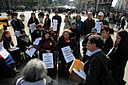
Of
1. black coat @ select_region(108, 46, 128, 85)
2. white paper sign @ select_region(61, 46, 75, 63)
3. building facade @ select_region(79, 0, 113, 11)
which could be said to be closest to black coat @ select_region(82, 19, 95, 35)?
white paper sign @ select_region(61, 46, 75, 63)

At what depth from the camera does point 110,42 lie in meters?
3.35

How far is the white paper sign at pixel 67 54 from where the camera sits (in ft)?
12.3

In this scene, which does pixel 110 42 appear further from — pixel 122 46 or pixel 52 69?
pixel 52 69

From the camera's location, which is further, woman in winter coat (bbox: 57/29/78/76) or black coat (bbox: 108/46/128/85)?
woman in winter coat (bbox: 57/29/78/76)

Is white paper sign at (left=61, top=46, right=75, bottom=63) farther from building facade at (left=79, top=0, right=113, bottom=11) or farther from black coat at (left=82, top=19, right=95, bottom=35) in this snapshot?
building facade at (left=79, top=0, right=113, bottom=11)

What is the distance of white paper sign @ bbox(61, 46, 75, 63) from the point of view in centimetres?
373

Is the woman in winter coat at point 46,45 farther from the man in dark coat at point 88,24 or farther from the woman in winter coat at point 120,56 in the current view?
the man in dark coat at point 88,24

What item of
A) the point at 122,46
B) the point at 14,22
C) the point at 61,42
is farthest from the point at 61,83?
the point at 14,22

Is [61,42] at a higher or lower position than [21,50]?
higher

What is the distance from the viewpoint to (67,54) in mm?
3791

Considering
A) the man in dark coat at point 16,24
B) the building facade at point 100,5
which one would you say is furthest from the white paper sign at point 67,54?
the building facade at point 100,5

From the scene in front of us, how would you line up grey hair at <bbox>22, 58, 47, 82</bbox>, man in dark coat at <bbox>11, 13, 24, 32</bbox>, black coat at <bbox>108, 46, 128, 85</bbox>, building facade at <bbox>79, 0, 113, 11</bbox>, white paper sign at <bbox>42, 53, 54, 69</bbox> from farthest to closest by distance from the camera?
building facade at <bbox>79, 0, 113, 11</bbox>
man in dark coat at <bbox>11, 13, 24, 32</bbox>
white paper sign at <bbox>42, 53, 54, 69</bbox>
black coat at <bbox>108, 46, 128, 85</bbox>
grey hair at <bbox>22, 58, 47, 82</bbox>

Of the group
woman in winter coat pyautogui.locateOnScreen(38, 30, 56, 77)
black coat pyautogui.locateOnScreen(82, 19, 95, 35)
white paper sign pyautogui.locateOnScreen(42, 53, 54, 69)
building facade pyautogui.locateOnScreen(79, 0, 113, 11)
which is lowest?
white paper sign pyautogui.locateOnScreen(42, 53, 54, 69)

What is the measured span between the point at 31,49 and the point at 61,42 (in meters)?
1.54
